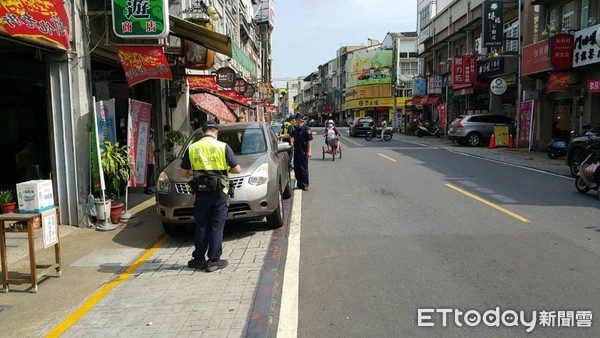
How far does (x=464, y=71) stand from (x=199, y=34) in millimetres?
24826

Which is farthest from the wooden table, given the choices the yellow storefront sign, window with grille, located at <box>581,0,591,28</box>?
the yellow storefront sign

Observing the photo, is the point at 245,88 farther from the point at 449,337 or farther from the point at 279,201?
the point at 449,337

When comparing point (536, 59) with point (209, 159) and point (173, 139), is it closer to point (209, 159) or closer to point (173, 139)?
point (173, 139)

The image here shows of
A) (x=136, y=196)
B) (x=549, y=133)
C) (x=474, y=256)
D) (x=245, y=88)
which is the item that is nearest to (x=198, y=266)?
(x=474, y=256)

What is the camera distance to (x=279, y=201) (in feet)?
25.3

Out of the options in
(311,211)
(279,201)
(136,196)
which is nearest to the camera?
(279,201)

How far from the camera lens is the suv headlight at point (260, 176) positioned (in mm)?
7164

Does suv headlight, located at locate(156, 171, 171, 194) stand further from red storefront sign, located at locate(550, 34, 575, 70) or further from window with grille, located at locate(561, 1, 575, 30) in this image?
window with grille, located at locate(561, 1, 575, 30)

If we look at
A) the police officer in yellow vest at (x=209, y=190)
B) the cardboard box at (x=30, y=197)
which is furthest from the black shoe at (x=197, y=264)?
the cardboard box at (x=30, y=197)

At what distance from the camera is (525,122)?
75.9ft

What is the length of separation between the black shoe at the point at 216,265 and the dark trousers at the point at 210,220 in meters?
0.05

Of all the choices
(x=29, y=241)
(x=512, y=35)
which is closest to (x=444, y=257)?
(x=29, y=241)

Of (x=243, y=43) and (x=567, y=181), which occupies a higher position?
(x=243, y=43)

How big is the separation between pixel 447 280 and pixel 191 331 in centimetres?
266
